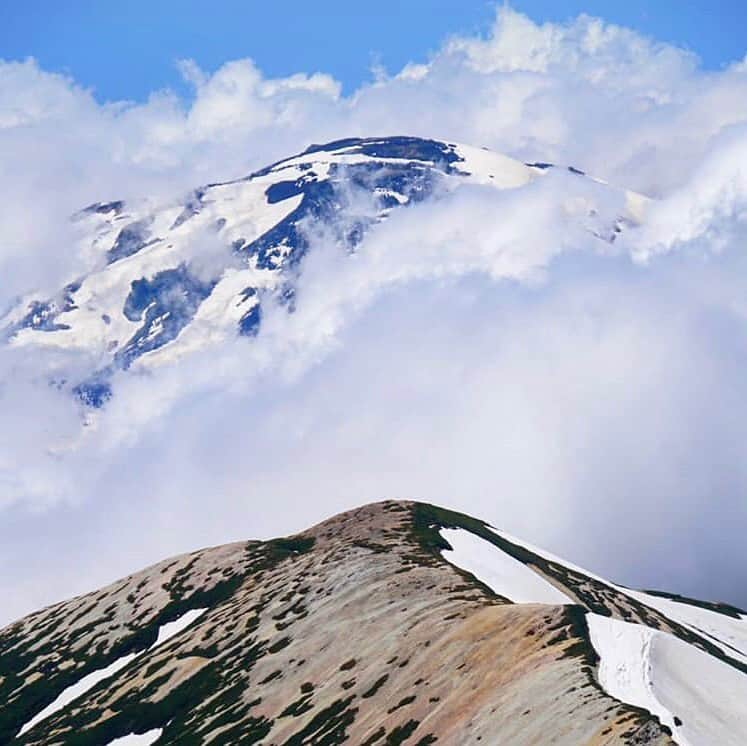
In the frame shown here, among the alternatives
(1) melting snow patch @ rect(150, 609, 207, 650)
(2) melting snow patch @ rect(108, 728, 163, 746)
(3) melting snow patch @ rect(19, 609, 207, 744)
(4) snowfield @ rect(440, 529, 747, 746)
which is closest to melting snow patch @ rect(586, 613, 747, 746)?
(4) snowfield @ rect(440, 529, 747, 746)

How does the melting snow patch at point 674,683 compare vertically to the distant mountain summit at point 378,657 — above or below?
below

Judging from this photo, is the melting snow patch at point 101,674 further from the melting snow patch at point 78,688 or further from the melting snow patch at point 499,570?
the melting snow patch at point 499,570

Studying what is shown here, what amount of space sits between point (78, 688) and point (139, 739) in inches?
1326

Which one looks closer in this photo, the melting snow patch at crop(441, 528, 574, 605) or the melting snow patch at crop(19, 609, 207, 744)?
the melting snow patch at crop(441, 528, 574, 605)

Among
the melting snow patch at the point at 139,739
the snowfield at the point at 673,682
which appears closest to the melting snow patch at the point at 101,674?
the melting snow patch at the point at 139,739

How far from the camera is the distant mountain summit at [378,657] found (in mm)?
87875

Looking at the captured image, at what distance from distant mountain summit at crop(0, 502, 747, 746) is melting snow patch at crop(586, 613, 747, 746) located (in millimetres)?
240

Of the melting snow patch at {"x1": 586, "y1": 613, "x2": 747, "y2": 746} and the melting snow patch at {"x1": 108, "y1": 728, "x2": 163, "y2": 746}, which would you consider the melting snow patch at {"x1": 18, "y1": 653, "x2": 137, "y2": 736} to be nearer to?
the melting snow patch at {"x1": 108, "y1": 728, "x2": 163, "y2": 746}

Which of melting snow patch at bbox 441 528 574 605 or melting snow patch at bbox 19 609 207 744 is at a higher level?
melting snow patch at bbox 19 609 207 744

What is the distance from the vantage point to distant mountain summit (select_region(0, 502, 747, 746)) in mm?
87875

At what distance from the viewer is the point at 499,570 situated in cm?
16962

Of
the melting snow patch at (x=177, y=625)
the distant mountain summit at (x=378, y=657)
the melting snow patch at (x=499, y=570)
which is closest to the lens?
the distant mountain summit at (x=378, y=657)

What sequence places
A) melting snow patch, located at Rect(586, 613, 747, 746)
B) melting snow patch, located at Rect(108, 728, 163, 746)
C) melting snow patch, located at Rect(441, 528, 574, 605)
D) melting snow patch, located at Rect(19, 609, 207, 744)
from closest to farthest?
melting snow patch, located at Rect(586, 613, 747, 746), melting snow patch, located at Rect(108, 728, 163, 746), melting snow patch, located at Rect(441, 528, 574, 605), melting snow patch, located at Rect(19, 609, 207, 744)

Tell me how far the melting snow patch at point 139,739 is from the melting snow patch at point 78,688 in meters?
27.0
